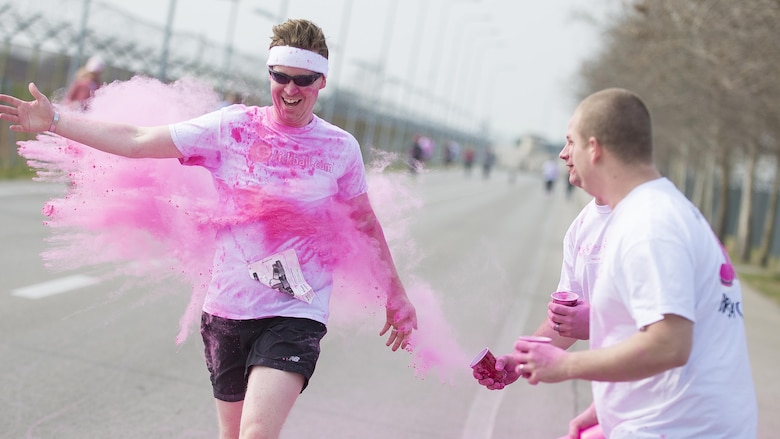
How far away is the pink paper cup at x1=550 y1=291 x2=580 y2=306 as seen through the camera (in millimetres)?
3229

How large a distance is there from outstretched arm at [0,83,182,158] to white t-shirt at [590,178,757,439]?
71.8 inches

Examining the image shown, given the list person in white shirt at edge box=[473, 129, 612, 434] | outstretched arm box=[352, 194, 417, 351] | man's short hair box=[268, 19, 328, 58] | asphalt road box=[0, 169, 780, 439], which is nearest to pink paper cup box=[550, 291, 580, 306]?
person in white shirt at edge box=[473, 129, 612, 434]

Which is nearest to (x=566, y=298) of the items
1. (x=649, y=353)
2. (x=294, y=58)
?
(x=649, y=353)

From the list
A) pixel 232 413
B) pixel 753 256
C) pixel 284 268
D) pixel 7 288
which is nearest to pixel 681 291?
pixel 284 268

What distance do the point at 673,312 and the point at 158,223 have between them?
2363 mm

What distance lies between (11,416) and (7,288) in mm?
3710

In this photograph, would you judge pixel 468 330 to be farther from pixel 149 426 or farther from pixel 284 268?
pixel 284 268

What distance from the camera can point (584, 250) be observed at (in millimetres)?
3217

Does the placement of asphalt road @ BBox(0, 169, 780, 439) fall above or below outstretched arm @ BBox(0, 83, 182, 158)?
below

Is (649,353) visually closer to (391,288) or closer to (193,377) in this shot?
(391,288)

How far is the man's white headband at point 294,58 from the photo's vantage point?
3619 millimetres

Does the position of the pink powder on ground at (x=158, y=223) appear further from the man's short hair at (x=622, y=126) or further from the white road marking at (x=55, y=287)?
the white road marking at (x=55, y=287)

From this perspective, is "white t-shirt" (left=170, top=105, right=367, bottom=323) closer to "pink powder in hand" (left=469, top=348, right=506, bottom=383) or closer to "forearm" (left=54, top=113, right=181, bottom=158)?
"forearm" (left=54, top=113, right=181, bottom=158)

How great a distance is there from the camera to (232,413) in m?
3.69
